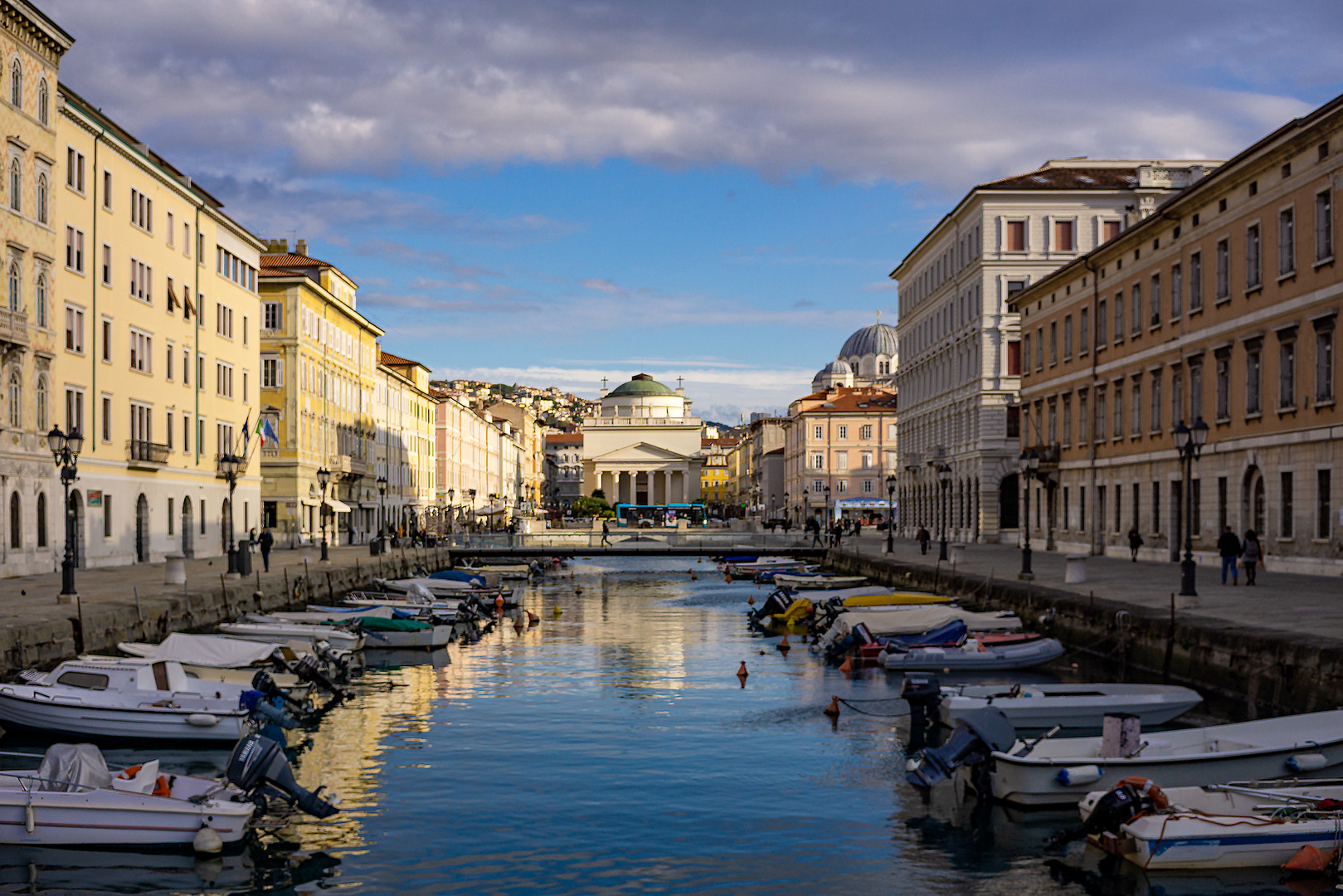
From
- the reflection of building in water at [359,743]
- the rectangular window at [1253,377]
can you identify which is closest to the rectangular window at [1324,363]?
the rectangular window at [1253,377]

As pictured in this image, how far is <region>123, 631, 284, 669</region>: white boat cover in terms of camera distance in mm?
27891

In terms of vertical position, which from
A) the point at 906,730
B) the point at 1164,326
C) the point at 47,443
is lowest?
the point at 906,730

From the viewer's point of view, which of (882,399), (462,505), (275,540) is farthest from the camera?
(882,399)

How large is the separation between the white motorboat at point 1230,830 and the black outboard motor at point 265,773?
9678 mm

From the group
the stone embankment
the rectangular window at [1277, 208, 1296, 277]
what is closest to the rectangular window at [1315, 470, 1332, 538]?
the stone embankment

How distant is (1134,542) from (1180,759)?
3884 cm

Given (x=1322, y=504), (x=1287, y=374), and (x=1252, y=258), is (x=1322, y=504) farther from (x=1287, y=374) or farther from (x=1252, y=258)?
(x=1252, y=258)

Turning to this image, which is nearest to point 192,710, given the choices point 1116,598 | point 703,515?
point 1116,598

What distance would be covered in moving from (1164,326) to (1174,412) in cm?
350

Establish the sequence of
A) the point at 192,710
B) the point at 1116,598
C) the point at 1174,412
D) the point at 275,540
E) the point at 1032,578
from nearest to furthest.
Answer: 1. the point at 192,710
2. the point at 1116,598
3. the point at 1032,578
4. the point at 1174,412
5. the point at 275,540

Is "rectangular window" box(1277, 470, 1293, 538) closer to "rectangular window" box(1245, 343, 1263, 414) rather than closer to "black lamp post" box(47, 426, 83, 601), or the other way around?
"rectangular window" box(1245, 343, 1263, 414)

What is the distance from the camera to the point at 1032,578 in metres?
45.3

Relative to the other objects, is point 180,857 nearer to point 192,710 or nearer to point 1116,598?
point 192,710

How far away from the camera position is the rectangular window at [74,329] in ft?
162
